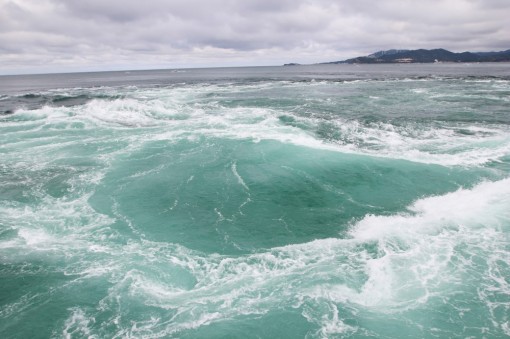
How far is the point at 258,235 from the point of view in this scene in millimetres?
21641

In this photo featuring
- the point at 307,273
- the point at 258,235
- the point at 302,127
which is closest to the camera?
the point at 307,273

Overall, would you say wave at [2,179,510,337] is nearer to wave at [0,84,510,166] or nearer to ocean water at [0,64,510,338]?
ocean water at [0,64,510,338]

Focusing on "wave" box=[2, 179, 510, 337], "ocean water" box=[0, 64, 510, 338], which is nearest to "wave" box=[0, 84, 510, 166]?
"ocean water" box=[0, 64, 510, 338]

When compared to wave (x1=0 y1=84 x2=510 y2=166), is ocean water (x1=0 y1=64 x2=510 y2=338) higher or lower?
lower

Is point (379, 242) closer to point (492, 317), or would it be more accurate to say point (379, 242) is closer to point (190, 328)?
point (492, 317)

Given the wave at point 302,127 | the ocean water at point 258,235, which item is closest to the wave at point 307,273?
the ocean water at point 258,235

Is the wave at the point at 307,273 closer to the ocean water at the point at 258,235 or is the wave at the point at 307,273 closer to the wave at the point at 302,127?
the ocean water at the point at 258,235

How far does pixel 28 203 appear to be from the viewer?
2605 cm

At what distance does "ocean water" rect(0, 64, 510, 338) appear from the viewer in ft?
49.2

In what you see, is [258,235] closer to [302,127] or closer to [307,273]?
[307,273]

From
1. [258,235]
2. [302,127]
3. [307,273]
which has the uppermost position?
[302,127]

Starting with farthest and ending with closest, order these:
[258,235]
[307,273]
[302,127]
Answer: [302,127], [258,235], [307,273]

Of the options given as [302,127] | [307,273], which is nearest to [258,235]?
[307,273]

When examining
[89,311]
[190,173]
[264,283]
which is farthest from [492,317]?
[190,173]
